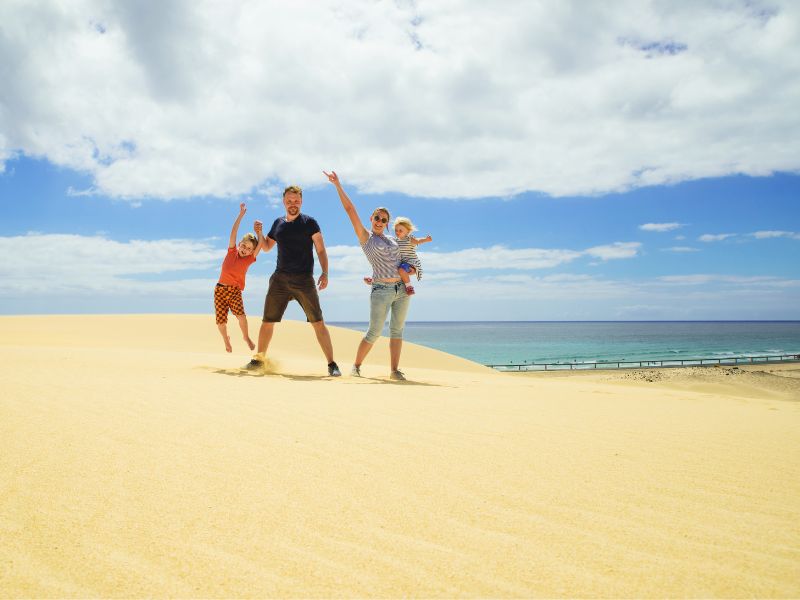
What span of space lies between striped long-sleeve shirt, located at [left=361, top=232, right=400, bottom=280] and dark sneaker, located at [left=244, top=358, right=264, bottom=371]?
1.80 meters

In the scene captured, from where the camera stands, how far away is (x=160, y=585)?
1552 millimetres

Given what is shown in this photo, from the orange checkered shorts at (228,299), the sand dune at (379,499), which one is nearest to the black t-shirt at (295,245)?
the orange checkered shorts at (228,299)

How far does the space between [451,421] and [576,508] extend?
152 cm

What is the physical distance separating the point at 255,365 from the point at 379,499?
4813mm

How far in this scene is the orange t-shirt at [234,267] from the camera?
7763 mm

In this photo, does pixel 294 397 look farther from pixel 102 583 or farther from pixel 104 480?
pixel 102 583

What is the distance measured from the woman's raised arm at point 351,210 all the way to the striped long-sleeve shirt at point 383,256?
13cm

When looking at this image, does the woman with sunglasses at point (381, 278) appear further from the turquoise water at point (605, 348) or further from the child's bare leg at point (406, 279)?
the turquoise water at point (605, 348)

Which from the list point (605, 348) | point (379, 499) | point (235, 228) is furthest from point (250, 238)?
point (605, 348)

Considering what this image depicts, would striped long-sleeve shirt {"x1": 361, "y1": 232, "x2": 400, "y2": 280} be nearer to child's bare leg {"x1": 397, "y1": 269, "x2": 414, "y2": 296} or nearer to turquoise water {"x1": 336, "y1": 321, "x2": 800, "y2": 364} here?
child's bare leg {"x1": 397, "y1": 269, "x2": 414, "y2": 296}

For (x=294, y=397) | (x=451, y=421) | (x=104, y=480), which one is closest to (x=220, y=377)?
(x=294, y=397)

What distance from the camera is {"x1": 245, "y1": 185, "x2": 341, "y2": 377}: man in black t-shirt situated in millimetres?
6543

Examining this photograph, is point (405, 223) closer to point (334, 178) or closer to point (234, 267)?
point (334, 178)

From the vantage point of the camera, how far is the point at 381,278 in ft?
21.5
